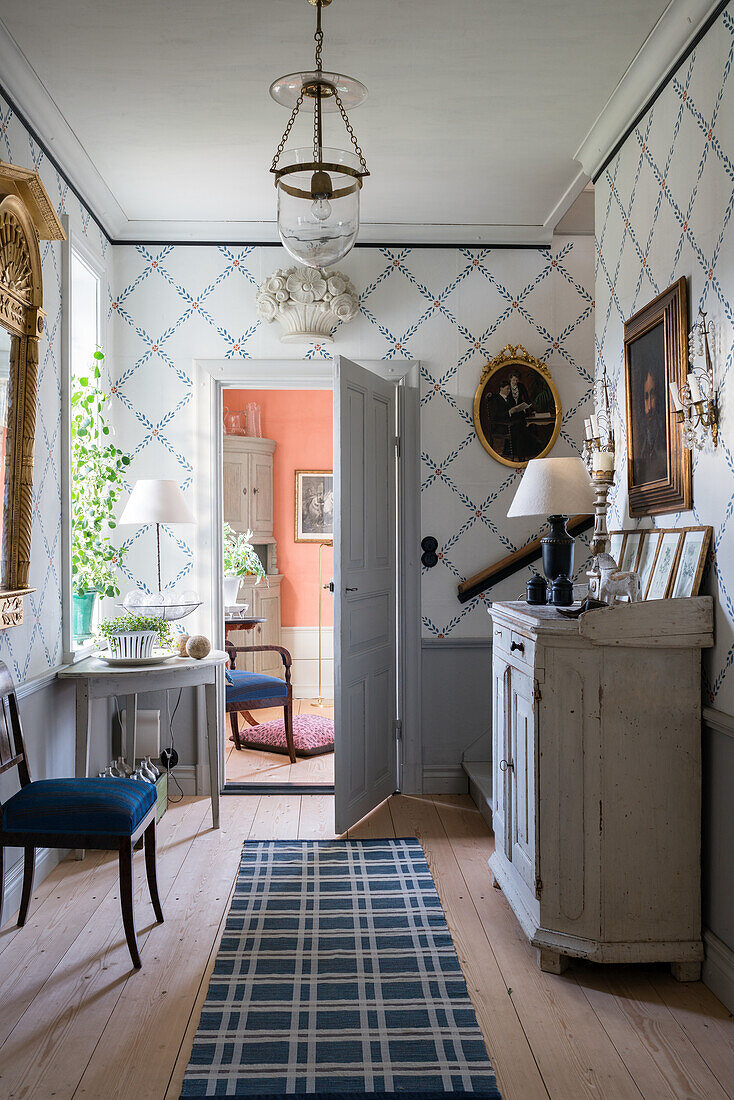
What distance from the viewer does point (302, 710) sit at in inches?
259

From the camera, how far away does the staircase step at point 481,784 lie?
3.90m

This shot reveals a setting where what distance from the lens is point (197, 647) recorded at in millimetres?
3861

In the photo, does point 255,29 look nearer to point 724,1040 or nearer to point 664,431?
point 664,431

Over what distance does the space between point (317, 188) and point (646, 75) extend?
1338 mm

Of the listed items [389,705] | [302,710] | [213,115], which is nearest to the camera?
[213,115]

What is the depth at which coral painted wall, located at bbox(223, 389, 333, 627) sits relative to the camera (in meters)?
7.05

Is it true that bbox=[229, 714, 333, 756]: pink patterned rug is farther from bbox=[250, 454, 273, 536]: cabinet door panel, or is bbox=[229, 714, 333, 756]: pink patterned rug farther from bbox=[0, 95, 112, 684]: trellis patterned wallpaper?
bbox=[0, 95, 112, 684]: trellis patterned wallpaper

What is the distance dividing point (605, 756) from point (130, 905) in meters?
1.46

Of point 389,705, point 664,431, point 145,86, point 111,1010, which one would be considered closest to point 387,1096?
point 111,1010

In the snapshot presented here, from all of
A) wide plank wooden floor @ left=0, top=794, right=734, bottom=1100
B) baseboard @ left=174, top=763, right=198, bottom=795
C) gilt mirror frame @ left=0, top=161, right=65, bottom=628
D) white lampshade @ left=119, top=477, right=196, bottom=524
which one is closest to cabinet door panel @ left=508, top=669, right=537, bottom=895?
wide plank wooden floor @ left=0, top=794, right=734, bottom=1100

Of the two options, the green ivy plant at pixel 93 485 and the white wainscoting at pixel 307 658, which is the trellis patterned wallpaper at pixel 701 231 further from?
the white wainscoting at pixel 307 658

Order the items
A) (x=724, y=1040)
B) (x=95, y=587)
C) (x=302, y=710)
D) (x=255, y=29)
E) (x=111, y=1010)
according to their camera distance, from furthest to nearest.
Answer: (x=302, y=710), (x=95, y=587), (x=255, y=29), (x=111, y=1010), (x=724, y=1040)

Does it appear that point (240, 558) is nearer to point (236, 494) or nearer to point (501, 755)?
point (236, 494)

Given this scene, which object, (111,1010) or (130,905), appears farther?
(130,905)
